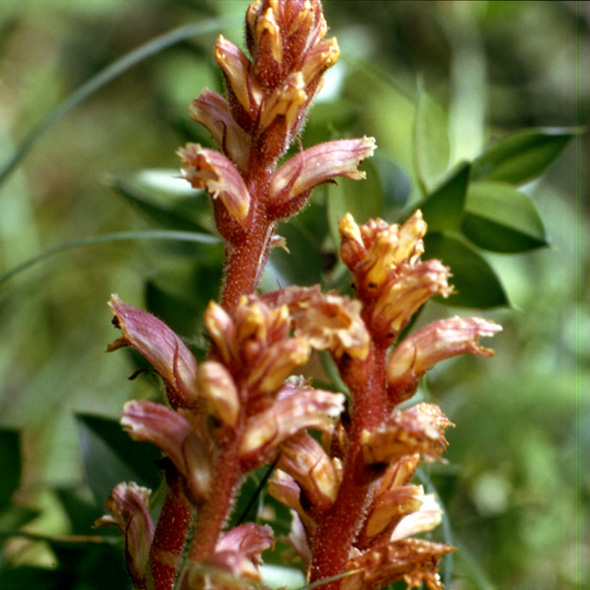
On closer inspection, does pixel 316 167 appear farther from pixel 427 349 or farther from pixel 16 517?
pixel 16 517

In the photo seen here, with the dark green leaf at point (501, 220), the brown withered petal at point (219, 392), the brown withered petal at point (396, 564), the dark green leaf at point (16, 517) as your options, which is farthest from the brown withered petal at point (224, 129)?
the dark green leaf at point (16, 517)

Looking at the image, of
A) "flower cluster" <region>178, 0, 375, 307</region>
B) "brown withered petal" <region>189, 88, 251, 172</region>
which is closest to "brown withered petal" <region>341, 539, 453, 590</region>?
"flower cluster" <region>178, 0, 375, 307</region>

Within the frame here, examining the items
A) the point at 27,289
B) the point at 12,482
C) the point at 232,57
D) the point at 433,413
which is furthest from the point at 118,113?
the point at 433,413

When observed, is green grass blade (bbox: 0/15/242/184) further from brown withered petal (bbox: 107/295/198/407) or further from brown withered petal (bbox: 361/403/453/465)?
brown withered petal (bbox: 361/403/453/465)

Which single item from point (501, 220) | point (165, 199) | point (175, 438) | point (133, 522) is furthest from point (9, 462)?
point (501, 220)

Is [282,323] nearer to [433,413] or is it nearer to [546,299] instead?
[433,413]

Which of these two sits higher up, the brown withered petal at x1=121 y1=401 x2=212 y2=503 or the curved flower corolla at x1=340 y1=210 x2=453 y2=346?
the curved flower corolla at x1=340 y1=210 x2=453 y2=346

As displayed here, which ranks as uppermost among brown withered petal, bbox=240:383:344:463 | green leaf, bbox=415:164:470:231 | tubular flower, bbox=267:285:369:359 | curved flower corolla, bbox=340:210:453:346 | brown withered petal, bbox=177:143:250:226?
A: green leaf, bbox=415:164:470:231
